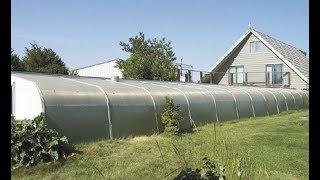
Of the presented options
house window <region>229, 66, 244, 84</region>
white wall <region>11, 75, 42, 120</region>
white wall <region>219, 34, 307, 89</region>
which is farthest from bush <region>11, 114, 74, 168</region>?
house window <region>229, 66, 244, 84</region>

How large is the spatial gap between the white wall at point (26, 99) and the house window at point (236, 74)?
28322mm

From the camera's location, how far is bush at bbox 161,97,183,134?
14762mm

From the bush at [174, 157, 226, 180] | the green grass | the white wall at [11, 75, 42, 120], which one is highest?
the white wall at [11, 75, 42, 120]

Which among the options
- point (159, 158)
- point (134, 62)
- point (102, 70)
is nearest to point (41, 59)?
point (134, 62)

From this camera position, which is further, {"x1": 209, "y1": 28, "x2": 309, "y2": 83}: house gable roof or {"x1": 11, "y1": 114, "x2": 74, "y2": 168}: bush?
{"x1": 209, "y1": 28, "x2": 309, "y2": 83}: house gable roof

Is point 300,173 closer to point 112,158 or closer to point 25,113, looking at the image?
point 112,158

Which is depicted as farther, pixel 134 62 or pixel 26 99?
pixel 134 62

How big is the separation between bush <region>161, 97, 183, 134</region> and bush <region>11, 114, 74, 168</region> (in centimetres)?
488

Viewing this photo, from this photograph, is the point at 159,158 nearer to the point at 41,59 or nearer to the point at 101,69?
the point at 41,59

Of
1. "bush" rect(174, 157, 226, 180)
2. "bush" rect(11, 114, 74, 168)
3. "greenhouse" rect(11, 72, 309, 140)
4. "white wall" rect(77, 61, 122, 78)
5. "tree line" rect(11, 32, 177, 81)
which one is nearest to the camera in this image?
"bush" rect(174, 157, 226, 180)

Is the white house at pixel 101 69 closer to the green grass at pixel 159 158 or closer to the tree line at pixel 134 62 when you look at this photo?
the tree line at pixel 134 62

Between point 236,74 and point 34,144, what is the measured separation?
1231 inches

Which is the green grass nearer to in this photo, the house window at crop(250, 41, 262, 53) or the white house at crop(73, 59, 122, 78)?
the house window at crop(250, 41, 262, 53)

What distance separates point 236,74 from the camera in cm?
3919
